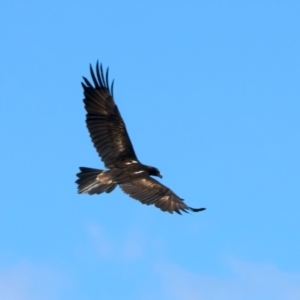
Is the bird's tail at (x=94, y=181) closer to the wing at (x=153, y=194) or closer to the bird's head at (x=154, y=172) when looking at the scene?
the wing at (x=153, y=194)

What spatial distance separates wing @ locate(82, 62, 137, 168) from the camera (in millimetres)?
27953

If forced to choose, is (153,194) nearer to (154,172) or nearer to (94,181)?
(94,181)

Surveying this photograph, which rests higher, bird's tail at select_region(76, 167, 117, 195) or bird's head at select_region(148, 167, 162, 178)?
bird's head at select_region(148, 167, 162, 178)

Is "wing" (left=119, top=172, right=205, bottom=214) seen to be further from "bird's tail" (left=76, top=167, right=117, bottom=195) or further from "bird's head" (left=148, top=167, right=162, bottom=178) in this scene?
"bird's head" (left=148, top=167, right=162, bottom=178)

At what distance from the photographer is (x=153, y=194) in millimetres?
26234

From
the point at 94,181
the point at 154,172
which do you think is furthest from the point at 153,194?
the point at 154,172

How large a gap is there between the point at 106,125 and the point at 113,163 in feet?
4.37

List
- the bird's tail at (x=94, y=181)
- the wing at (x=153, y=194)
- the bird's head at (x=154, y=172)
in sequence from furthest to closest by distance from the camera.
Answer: the bird's head at (x=154, y=172), the bird's tail at (x=94, y=181), the wing at (x=153, y=194)

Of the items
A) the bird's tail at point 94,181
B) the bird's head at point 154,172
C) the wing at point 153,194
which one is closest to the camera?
the wing at point 153,194

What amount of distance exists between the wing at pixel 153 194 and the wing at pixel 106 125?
3.89ft

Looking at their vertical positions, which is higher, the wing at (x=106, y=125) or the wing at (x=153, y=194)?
the wing at (x=106, y=125)

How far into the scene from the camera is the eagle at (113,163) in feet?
85.6

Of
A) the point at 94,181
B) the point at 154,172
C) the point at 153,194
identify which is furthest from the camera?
the point at 154,172

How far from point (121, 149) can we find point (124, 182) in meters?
1.64
